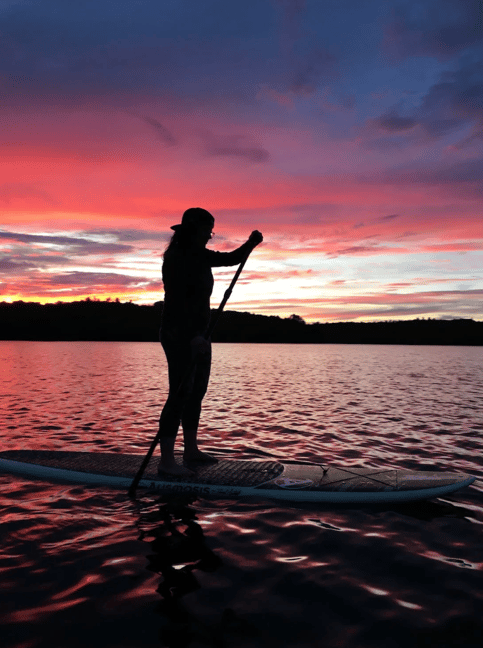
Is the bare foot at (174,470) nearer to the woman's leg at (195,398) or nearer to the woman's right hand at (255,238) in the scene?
the woman's leg at (195,398)

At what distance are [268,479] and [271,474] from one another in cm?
20

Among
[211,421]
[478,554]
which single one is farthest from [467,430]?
[478,554]

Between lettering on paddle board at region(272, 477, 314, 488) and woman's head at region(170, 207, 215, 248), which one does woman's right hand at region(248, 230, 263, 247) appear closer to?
woman's head at region(170, 207, 215, 248)

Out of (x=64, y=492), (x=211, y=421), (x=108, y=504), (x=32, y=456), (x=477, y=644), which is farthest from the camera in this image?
(x=211, y=421)

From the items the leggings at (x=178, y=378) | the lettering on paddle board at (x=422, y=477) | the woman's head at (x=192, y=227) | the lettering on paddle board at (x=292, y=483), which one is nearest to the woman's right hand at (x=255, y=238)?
the woman's head at (x=192, y=227)

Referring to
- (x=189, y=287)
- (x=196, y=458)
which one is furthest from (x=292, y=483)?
(x=189, y=287)

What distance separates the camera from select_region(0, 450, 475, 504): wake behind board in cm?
613

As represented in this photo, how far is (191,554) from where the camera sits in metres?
4.85

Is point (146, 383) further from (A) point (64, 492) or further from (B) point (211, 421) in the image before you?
(A) point (64, 492)

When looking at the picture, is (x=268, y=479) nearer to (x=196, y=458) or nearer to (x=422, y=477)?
(x=196, y=458)

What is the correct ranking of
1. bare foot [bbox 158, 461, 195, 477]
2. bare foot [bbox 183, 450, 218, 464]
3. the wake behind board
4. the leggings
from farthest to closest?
1. bare foot [bbox 183, 450, 218, 464]
2. bare foot [bbox 158, 461, 195, 477]
3. the leggings
4. the wake behind board

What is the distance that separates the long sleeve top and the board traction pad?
1941mm

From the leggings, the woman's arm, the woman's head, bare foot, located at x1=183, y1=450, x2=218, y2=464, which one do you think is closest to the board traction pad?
bare foot, located at x1=183, y1=450, x2=218, y2=464

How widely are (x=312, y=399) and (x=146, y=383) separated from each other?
10742 millimetres
